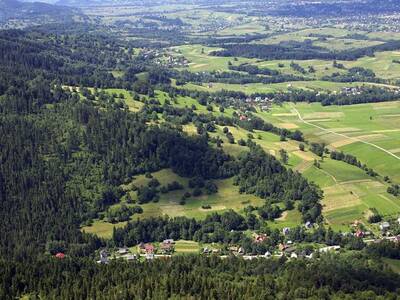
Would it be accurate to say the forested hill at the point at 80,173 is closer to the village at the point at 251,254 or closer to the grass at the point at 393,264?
the village at the point at 251,254

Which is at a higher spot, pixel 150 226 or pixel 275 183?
pixel 275 183

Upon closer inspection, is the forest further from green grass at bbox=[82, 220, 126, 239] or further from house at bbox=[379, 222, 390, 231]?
house at bbox=[379, 222, 390, 231]

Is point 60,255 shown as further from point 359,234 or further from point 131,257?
point 359,234

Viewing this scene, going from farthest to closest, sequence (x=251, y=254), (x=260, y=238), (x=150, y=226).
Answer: (x=150, y=226), (x=260, y=238), (x=251, y=254)

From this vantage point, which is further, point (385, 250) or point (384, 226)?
point (384, 226)

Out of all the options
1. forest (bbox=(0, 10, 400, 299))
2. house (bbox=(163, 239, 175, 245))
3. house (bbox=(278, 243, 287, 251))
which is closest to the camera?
forest (bbox=(0, 10, 400, 299))

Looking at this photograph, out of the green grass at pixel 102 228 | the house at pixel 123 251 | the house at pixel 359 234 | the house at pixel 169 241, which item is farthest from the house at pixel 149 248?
the house at pixel 359 234

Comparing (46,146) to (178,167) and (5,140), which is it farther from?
(178,167)

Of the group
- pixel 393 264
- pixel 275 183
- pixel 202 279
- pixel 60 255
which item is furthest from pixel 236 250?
pixel 60 255

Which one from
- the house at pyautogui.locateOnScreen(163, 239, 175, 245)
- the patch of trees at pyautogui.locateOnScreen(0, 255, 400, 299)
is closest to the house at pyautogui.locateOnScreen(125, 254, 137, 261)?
the house at pyautogui.locateOnScreen(163, 239, 175, 245)

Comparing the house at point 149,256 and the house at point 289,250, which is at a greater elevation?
the house at point 289,250

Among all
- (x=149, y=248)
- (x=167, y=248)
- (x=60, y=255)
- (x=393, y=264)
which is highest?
(x=393, y=264)

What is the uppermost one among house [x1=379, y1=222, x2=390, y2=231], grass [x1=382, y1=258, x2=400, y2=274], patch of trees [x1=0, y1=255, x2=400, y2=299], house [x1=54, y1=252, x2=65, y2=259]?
patch of trees [x1=0, y1=255, x2=400, y2=299]
